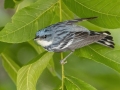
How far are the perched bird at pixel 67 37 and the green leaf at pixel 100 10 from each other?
4 cm

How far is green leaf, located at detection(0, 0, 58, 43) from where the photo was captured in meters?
0.96

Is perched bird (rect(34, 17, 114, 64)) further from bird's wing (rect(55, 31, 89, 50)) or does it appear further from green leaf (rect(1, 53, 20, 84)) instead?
green leaf (rect(1, 53, 20, 84))

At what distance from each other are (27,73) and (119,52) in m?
0.30

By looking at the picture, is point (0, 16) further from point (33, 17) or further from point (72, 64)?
point (33, 17)

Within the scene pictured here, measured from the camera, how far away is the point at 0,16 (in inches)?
66.0

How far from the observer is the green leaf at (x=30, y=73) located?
0.95m

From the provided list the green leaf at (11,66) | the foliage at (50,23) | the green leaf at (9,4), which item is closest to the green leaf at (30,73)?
the foliage at (50,23)

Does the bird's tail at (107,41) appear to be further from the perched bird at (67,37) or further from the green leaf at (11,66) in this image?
the green leaf at (11,66)

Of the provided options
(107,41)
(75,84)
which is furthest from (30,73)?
(107,41)

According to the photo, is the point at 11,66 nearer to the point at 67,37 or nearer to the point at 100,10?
the point at 67,37

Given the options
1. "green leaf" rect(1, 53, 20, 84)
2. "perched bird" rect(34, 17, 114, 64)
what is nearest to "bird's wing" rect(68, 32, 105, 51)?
"perched bird" rect(34, 17, 114, 64)

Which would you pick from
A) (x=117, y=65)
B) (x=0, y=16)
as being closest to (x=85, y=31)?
(x=117, y=65)

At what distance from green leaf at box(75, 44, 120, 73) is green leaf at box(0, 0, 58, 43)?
160 millimetres

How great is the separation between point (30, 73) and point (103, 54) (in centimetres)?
24
